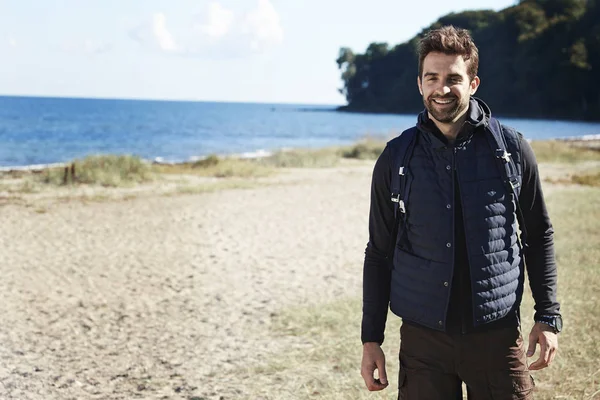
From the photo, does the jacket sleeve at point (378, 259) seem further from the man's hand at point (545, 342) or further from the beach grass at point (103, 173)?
the beach grass at point (103, 173)

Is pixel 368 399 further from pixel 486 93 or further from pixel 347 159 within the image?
pixel 486 93

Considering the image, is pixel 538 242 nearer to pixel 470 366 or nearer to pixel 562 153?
pixel 470 366

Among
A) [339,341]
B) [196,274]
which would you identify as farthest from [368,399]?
[196,274]

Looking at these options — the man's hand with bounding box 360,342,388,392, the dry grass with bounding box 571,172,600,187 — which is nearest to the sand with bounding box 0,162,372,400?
the man's hand with bounding box 360,342,388,392

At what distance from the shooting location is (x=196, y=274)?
8.00 meters

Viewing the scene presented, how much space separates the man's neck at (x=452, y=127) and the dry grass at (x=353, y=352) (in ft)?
7.46

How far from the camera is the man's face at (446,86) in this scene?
2.21m

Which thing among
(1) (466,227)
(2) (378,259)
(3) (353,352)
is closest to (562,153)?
(3) (353,352)

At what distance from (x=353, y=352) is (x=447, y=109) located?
3.14 metres

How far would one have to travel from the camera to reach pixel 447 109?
222cm

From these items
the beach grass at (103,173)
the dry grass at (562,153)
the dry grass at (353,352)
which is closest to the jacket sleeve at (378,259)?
the dry grass at (353,352)

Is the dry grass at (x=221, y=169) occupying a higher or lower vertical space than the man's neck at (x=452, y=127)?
lower

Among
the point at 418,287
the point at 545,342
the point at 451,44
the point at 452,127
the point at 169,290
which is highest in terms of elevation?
the point at 451,44

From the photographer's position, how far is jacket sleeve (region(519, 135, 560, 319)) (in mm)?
2277
